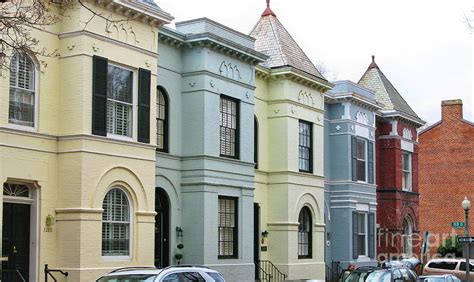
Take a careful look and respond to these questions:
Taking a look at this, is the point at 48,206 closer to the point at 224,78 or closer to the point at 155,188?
the point at 155,188

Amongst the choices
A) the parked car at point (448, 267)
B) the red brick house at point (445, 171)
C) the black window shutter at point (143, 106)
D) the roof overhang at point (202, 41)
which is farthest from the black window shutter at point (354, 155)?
the red brick house at point (445, 171)

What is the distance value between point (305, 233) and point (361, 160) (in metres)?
6.28

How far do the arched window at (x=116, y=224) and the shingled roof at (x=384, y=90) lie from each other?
2180 cm

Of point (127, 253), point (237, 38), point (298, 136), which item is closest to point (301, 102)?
point (298, 136)

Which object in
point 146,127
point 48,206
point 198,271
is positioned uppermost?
point 146,127

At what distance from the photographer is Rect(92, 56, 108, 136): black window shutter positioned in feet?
69.9

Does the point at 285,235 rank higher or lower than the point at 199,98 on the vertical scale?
lower

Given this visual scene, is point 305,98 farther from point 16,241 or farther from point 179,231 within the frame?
point 16,241

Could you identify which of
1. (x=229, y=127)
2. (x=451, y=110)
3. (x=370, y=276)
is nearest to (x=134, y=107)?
(x=229, y=127)

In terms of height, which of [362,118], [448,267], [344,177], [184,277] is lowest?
[448,267]

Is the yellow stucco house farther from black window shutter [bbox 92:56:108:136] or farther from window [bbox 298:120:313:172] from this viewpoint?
window [bbox 298:120:313:172]

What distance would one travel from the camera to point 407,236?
141 ft

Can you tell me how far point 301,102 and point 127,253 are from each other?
12.3 meters

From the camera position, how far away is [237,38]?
1112 inches
